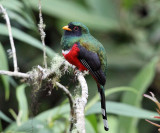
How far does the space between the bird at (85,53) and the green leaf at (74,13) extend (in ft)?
8.46

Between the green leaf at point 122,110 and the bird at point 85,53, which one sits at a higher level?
the bird at point 85,53

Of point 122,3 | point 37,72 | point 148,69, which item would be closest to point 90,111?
point 37,72

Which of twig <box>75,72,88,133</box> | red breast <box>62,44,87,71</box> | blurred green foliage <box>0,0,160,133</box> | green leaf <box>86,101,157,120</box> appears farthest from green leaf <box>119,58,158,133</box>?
twig <box>75,72,88,133</box>

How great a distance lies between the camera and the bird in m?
1.56

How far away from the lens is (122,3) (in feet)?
14.5

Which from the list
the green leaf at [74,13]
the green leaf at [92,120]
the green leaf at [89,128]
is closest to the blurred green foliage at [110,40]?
the green leaf at [74,13]

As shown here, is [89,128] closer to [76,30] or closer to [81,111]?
[76,30]

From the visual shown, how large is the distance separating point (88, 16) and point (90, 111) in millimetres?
2872

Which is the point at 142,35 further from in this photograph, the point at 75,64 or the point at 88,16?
the point at 75,64

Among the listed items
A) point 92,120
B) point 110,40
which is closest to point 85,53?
point 92,120

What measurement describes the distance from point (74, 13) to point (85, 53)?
2.99 metres

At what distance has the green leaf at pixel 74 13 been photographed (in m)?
4.28

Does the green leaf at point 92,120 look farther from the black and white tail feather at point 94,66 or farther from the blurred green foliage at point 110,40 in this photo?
the blurred green foliage at point 110,40

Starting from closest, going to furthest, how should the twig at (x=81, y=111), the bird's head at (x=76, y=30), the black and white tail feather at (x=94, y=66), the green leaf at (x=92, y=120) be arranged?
the twig at (x=81, y=111)
the black and white tail feather at (x=94, y=66)
the bird's head at (x=76, y=30)
the green leaf at (x=92, y=120)
